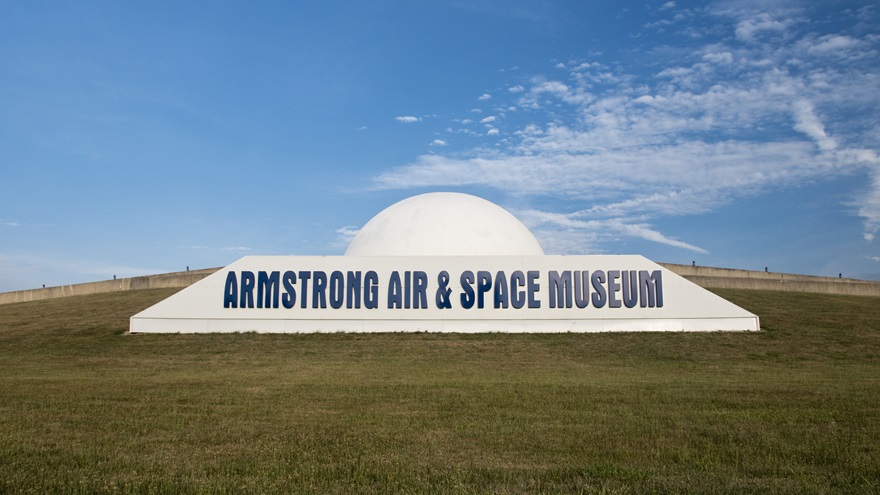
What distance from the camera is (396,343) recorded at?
22.0 meters

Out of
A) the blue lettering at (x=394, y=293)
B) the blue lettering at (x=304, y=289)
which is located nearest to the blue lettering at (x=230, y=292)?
the blue lettering at (x=304, y=289)

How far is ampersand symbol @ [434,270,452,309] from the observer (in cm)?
2447

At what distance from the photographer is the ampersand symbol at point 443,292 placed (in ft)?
80.3

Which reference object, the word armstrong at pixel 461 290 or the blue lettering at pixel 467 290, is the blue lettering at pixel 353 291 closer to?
the word armstrong at pixel 461 290

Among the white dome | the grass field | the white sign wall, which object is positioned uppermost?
the white dome

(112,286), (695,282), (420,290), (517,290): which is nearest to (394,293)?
(420,290)

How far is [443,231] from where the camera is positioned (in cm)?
2862

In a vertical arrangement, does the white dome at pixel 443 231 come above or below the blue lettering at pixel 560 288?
above

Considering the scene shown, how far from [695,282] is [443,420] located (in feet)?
100

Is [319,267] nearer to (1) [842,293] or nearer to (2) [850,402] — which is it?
(2) [850,402]

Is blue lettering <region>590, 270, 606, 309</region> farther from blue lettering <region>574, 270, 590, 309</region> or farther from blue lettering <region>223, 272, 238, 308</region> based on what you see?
blue lettering <region>223, 272, 238, 308</region>

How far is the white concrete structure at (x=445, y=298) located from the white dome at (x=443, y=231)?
134 inches

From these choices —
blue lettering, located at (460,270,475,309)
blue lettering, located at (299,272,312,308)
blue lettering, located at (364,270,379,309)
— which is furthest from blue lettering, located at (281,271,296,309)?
blue lettering, located at (460,270,475,309)

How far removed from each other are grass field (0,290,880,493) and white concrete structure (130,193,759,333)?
338 centimetres
